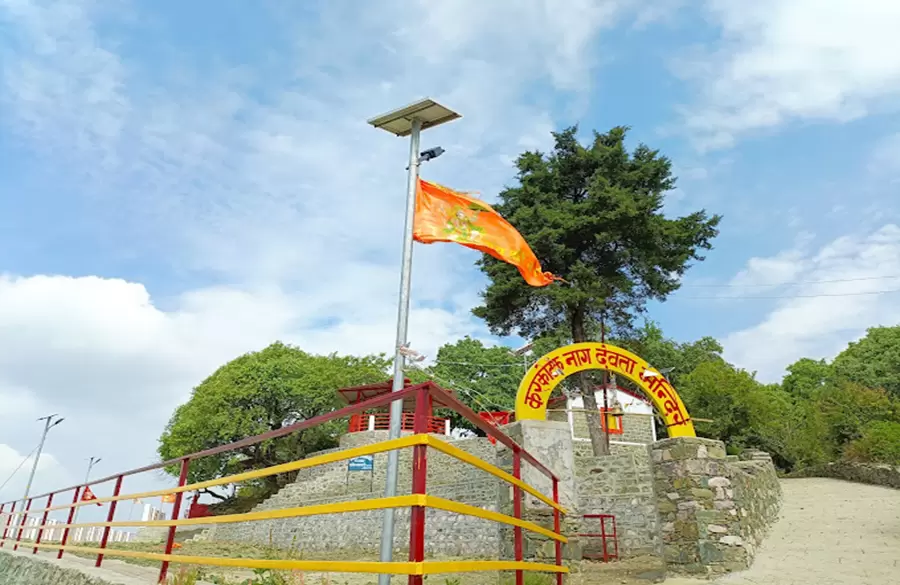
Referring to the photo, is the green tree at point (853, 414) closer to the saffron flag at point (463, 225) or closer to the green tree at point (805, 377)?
the green tree at point (805, 377)

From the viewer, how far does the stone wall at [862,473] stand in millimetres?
19062

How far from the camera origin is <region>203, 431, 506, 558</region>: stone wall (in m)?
14.1

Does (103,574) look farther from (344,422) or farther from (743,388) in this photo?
(743,388)

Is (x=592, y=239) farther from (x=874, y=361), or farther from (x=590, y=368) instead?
(x=874, y=361)

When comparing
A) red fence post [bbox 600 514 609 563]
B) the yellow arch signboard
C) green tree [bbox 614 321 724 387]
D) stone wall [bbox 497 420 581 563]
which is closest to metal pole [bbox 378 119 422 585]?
stone wall [bbox 497 420 581 563]

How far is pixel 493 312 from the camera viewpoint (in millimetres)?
21328

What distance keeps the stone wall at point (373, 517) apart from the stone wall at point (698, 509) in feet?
8.88

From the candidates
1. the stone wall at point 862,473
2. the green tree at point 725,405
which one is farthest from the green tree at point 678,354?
the stone wall at point 862,473

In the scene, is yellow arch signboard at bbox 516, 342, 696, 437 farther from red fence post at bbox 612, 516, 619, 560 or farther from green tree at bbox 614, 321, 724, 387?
green tree at bbox 614, 321, 724, 387

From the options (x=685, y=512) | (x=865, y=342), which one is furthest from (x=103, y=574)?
(x=865, y=342)

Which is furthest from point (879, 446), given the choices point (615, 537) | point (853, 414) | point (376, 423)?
point (376, 423)

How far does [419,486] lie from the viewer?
2.36 m

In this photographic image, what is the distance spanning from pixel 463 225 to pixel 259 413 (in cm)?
2591

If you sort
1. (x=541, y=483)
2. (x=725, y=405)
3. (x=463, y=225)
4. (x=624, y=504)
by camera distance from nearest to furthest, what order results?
(x=463, y=225) < (x=541, y=483) < (x=624, y=504) < (x=725, y=405)
